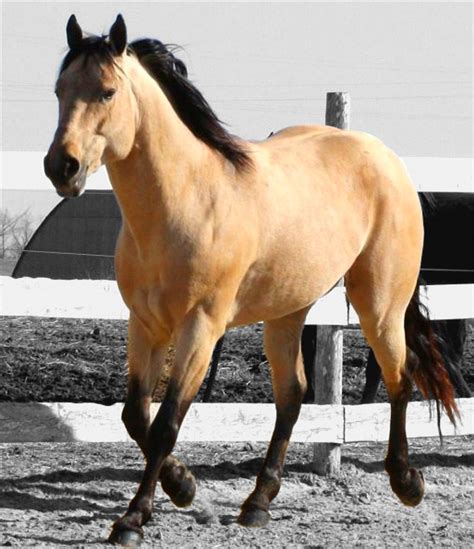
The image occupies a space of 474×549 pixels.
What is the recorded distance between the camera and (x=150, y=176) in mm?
4754

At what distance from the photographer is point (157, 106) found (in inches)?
189

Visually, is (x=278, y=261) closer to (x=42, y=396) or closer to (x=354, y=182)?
(x=354, y=182)

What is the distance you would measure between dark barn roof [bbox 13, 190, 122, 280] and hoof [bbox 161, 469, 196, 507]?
24.0ft

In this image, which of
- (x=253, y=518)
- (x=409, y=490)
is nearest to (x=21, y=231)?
(x=409, y=490)

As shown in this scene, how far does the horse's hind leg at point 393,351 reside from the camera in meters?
5.76

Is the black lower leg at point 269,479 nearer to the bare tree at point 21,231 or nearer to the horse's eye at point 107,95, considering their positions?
the horse's eye at point 107,95

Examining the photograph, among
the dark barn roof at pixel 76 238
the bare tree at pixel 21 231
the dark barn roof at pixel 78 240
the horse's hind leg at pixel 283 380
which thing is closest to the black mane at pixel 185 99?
the horse's hind leg at pixel 283 380

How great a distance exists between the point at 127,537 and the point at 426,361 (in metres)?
2.14

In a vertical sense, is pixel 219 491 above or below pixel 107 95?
below

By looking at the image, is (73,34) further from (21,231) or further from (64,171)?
(21,231)

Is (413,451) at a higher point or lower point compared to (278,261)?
lower

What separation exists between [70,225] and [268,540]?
9.02m

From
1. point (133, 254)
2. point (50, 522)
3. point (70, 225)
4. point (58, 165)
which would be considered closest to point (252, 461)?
point (50, 522)

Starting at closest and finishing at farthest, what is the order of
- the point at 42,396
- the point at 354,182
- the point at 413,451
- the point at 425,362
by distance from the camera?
1. the point at 354,182
2. the point at 425,362
3. the point at 413,451
4. the point at 42,396
